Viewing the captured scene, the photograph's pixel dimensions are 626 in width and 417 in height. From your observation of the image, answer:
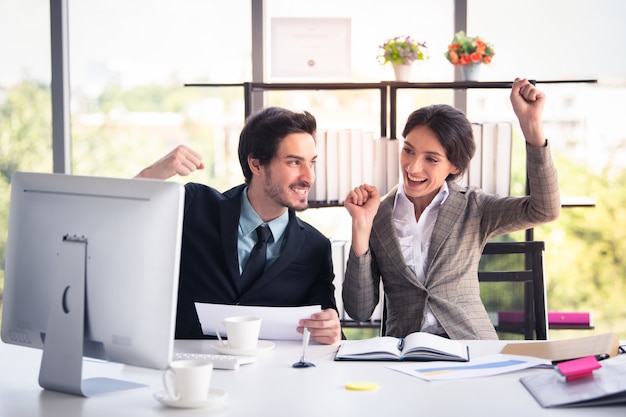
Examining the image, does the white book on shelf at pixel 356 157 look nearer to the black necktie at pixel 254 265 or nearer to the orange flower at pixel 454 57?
the orange flower at pixel 454 57

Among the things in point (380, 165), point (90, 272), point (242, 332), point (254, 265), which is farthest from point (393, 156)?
point (90, 272)

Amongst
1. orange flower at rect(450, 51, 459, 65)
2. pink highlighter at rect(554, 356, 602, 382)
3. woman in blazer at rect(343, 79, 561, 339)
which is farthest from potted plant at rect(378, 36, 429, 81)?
pink highlighter at rect(554, 356, 602, 382)

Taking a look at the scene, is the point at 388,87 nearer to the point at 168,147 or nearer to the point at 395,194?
the point at 395,194

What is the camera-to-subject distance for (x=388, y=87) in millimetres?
3465

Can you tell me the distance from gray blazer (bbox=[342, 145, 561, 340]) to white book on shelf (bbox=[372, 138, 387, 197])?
2.47 feet

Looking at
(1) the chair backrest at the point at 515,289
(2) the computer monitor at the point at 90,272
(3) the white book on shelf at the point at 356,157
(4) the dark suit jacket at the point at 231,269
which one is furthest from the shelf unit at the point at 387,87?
(2) the computer monitor at the point at 90,272

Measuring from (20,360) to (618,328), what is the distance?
9.58 feet

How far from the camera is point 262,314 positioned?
6.81 ft

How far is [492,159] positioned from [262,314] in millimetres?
1628

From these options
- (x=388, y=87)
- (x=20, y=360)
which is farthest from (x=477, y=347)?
(x=388, y=87)

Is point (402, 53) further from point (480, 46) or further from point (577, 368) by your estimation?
point (577, 368)

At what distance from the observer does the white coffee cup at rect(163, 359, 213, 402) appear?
1526 millimetres

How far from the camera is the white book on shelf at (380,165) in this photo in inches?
134

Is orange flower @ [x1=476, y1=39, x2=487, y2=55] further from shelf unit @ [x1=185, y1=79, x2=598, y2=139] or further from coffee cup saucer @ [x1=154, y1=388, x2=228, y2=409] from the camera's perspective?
A: coffee cup saucer @ [x1=154, y1=388, x2=228, y2=409]
